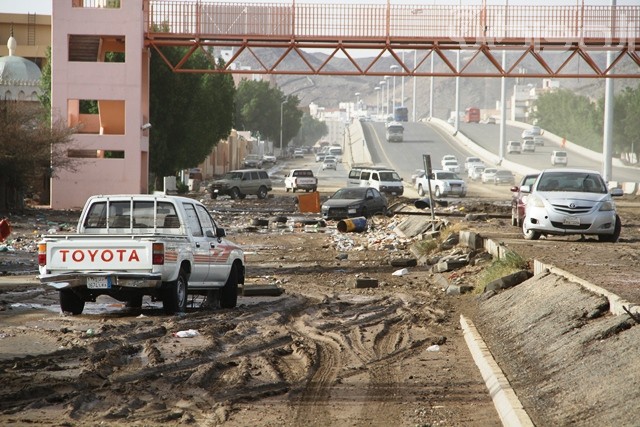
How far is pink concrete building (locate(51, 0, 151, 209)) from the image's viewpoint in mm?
52562

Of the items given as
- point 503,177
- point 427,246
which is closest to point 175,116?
point 503,177

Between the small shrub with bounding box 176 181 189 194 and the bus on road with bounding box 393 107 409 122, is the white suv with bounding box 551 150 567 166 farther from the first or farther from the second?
the bus on road with bounding box 393 107 409 122

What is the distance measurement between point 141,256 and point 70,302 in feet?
4.92

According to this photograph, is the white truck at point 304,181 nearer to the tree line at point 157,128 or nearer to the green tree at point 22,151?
the tree line at point 157,128

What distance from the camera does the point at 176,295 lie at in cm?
1655

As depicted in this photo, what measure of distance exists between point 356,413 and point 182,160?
59894 millimetres

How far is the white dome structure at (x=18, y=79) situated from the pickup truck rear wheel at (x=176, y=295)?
5640 cm

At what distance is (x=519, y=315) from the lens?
50.5ft

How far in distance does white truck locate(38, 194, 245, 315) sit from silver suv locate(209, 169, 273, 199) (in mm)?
50454

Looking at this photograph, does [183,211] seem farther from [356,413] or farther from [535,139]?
[535,139]

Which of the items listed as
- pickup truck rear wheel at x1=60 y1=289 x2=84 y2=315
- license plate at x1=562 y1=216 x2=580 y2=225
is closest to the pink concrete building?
license plate at x1=562 y1=216 x2=580 y2=225

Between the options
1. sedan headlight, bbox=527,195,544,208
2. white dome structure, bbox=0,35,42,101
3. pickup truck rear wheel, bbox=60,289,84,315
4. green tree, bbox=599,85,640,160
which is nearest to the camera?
pickup truck rear wheel, bbox=60,289,84,315

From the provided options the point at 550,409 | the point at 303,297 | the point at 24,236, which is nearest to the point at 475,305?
the point at 303,297

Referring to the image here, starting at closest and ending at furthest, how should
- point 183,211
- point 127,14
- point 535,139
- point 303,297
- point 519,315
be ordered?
point 519,315, point 183,211, point 303,297, point 127,14, point 535,139
